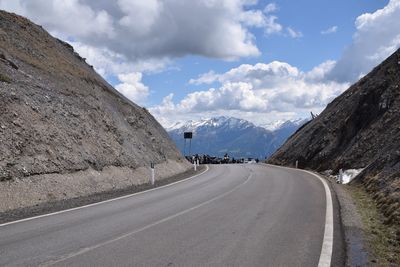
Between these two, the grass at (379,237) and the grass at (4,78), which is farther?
the grass at (4,78)

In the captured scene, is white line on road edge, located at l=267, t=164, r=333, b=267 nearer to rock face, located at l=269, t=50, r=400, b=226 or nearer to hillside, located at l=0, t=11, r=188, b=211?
rock face, located at l=269, t=50, r=400, b=226

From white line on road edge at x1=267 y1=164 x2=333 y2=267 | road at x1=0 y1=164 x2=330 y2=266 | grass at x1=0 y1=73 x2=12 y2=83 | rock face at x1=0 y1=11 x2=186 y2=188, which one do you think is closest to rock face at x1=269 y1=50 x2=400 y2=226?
white line on road edge at x1=267 y1=164 x2=333 y2=267

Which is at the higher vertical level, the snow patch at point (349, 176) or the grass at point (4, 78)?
the grass at point (4, 78)

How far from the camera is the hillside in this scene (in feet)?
57.4

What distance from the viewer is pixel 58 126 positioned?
2112 cm

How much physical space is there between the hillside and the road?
4211 mm

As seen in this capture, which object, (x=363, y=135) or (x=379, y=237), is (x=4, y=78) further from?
(x=363, y=135)

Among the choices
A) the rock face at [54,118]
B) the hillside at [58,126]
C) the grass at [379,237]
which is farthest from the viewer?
the rock face at [54,118]

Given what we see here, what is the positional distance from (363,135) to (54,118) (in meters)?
22.3

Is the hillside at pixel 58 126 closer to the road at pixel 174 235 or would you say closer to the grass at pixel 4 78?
the grass at pixel 4 78

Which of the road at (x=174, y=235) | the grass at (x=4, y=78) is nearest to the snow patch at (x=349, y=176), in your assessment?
the road at (x=174, y=235)

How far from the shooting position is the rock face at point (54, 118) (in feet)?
58.5

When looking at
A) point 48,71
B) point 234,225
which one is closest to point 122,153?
point 48,71

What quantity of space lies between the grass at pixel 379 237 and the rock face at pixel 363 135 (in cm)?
538
